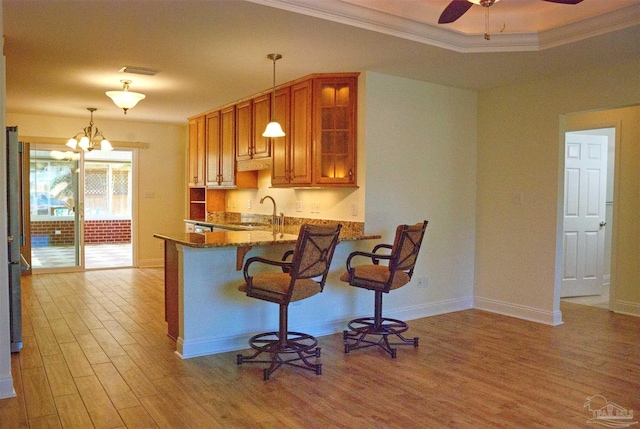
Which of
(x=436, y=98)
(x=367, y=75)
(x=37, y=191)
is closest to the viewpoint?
(x=367, y=75)

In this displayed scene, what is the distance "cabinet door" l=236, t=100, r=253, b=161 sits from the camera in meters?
5.98

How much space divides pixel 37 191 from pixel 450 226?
20.2 ft

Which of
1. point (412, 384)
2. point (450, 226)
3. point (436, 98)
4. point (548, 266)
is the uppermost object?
point (436, 98)

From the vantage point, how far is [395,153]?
4.86 metres

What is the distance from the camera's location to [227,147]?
21.6 ft

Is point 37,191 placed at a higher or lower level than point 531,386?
higher

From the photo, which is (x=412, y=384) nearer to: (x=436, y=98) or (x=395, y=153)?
(x=395, y=153)

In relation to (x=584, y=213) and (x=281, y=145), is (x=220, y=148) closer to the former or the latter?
(x=281, y=145)

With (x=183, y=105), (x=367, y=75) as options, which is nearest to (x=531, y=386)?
(x=367, y=75)

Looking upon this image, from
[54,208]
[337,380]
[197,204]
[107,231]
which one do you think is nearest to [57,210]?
[54,208]

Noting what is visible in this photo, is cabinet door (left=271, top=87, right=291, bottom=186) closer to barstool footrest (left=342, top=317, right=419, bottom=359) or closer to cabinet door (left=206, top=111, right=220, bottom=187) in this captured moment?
cabinet door (left=206, top=111, right=220, bottom=187)

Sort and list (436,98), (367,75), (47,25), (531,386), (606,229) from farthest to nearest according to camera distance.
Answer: (606,229), (436,98), (367,75), (47,25), (531,386)

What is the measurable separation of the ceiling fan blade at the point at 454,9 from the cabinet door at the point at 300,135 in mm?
1976

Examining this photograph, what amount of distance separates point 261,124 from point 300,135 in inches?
36.6
